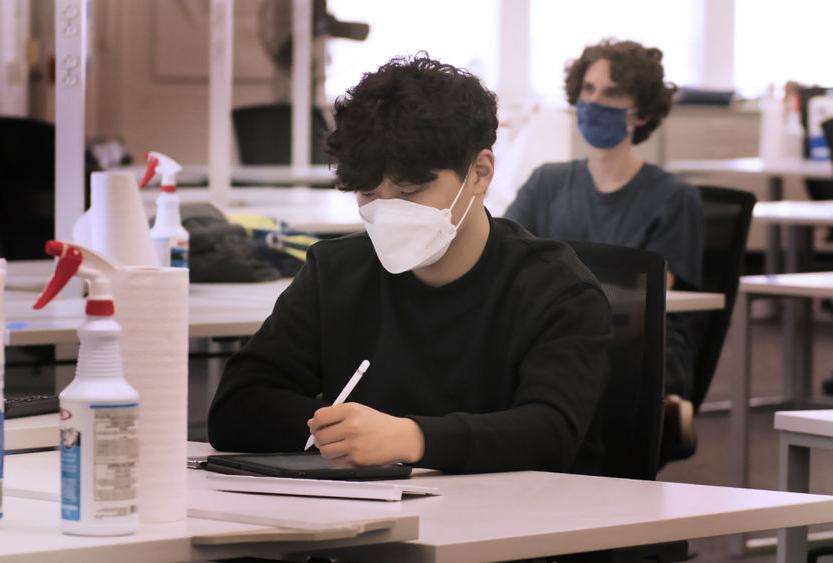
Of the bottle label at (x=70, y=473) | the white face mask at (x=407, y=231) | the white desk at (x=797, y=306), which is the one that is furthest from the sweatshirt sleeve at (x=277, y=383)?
the white desk at (x=797, y=306)

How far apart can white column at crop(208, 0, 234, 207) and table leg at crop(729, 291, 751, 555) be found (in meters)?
1.62

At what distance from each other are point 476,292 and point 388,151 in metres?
0.21

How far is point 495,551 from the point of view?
1248mm

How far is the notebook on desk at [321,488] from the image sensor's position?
1369 mm

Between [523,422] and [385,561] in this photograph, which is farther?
[523,422]

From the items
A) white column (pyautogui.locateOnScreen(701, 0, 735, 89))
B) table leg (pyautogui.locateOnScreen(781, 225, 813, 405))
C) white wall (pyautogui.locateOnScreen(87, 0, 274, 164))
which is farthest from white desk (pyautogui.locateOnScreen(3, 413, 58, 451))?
white column (pyautogui.locateOnScreen(701, 0, 735, 89))

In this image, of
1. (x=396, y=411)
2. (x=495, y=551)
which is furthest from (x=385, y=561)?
(x=396, y=411)

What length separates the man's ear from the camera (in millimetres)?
1852

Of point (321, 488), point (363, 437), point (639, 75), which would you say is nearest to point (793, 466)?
point (363, 437)

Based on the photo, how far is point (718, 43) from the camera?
946cm

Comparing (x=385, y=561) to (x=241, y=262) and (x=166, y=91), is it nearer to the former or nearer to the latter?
(x=241, y=262)

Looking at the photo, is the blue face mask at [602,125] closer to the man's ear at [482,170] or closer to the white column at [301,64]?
the man's ear at [482,170]

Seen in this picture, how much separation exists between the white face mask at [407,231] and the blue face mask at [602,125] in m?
1.83

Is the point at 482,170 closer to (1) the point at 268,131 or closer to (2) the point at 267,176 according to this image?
(2) the point at 267,176
